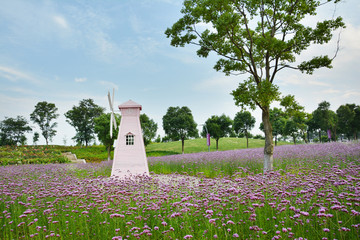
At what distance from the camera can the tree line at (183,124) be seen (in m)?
42.3

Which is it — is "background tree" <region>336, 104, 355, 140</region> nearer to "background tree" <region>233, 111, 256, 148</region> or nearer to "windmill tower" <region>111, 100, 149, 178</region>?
"background tree" <region>233, 111, 256, 148</region>

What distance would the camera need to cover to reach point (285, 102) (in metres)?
11.9

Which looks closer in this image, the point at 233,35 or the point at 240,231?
the point at 240,231

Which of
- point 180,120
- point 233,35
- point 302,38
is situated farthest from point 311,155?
point 180,120

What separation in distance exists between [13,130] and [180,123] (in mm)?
47207

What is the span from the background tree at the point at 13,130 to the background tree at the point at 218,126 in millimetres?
48904

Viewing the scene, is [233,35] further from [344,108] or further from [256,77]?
[344,108]

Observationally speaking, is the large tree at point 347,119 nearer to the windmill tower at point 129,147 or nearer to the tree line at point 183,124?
the tree line at point 183,124

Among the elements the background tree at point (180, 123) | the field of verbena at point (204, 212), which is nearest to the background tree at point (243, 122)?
the background tree at point (180, 123)

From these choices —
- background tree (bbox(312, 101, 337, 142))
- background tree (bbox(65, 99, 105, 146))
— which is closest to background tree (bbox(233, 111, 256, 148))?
background tree (bbox(312, 101, 337, 142))

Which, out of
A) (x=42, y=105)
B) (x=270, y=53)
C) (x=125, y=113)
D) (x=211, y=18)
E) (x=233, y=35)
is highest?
(x=42, y=105)

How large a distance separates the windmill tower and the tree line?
1720 cm

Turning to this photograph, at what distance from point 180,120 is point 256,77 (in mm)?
29854

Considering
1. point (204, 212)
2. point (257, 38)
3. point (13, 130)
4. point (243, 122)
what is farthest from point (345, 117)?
point (13, 130)
